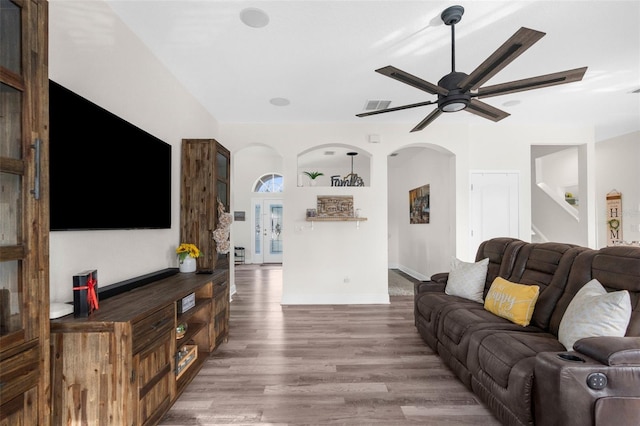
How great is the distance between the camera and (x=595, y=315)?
1720mm

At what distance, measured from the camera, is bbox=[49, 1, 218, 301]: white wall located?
1.78m

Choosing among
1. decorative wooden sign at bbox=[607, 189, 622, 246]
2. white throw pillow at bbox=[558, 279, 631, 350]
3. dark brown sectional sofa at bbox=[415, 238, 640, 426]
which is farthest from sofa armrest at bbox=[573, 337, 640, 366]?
decorative wooden sign at bbox=[607, 189, 622, 246]

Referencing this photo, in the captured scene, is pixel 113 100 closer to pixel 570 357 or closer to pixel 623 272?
pixel 570 357

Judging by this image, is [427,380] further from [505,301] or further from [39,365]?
[39,365]

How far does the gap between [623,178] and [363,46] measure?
241 inches

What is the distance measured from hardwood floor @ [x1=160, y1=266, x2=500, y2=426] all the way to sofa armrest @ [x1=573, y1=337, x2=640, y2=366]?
0.85m

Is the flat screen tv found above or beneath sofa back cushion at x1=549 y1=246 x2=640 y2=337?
above

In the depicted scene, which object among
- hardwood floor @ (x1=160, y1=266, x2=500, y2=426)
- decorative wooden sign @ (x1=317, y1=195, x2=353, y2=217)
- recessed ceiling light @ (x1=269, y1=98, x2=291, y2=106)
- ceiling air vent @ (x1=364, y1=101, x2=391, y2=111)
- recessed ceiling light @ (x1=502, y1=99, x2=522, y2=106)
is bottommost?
hardwood floor @ (x1=160, y1=266, x2=500, y2=426)

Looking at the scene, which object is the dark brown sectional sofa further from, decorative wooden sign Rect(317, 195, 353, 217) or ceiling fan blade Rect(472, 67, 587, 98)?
decorative wooden sign Rect(317, 195, 353, 217)

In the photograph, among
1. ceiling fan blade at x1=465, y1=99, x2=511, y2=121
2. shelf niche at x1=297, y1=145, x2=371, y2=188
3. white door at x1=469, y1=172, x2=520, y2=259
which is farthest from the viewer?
shelf niche at x1=297, y1=145, x2=371, y2=188

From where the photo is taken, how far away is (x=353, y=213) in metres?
4.70

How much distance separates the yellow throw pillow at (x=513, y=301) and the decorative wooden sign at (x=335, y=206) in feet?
8.12

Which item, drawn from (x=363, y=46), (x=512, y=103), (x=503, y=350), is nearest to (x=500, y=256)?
(x=503, y=350)

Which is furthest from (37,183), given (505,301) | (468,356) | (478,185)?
(478,185)
